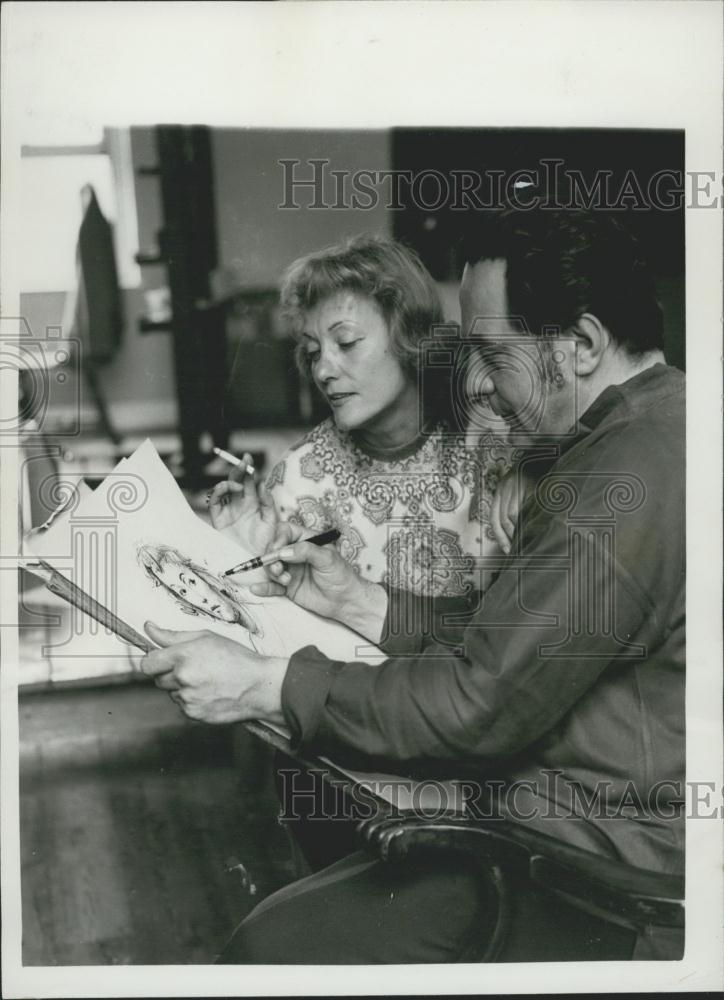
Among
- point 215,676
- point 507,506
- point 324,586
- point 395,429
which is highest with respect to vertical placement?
point 395,429

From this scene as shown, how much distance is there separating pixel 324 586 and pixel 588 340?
25.4 inches

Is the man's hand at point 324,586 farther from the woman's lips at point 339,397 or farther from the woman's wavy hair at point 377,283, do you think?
the woman's wavy hair at point 377,283

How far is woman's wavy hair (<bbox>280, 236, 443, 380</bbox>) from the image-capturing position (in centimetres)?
172

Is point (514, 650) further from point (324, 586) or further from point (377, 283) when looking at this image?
point (377, 283)

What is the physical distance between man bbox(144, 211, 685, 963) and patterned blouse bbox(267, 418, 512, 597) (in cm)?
5

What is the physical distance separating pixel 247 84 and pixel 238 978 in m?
1.61

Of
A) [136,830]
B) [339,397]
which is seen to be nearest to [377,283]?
[339,397]

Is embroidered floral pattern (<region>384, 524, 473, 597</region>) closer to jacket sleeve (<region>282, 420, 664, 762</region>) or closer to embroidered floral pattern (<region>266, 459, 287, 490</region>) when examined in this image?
jacket sleeve (<region>282, 420, 664, 762</region>)

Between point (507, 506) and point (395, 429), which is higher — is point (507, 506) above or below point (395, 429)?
below

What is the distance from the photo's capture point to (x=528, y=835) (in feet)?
5.56

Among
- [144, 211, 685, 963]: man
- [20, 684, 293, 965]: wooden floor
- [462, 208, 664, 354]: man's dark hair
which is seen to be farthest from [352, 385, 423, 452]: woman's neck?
[20, 684, 293, 965]: wooden floor

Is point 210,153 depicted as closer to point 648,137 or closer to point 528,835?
point 648,137

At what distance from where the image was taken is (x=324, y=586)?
1.74 metres

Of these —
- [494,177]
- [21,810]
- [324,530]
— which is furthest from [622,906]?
[494,177]
